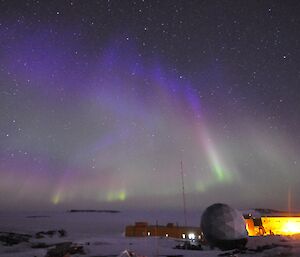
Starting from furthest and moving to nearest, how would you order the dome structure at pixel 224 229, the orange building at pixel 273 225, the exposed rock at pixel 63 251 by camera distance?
the orange building at pixel 273 225, the dome structure at pixel 224 229, the exposed rock at pixel 63 251

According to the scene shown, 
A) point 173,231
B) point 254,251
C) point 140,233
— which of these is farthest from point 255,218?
point 254,251

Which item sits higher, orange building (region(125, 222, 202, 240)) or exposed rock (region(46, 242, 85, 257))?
orange building (region(125, 222, 202, 240))

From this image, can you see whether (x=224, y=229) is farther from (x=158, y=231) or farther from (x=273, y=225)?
(x=158, y=231)

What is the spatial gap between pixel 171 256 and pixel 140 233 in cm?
3338

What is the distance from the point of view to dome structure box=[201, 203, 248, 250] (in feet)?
96.0

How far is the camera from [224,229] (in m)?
29.3

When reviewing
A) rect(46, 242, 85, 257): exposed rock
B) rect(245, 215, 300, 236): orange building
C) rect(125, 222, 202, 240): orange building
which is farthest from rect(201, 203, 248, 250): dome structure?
rect(125, 222, 202, 240): orange building

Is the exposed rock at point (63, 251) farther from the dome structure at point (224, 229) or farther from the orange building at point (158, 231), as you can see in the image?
the orange building at point (158, 231)

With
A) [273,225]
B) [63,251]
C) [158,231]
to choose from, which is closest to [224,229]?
[63,251]

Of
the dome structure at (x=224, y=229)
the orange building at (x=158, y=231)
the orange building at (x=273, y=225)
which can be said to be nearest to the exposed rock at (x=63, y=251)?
the dome structure at (x=224, y=229)

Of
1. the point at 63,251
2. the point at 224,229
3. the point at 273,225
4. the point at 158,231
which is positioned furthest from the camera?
the point at 158,231

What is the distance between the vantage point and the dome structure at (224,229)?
2927cm

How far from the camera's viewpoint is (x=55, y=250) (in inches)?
1195

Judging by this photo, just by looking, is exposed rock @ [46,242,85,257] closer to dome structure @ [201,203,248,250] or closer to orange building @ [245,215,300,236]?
dome structure @ [201,203,248,250]
